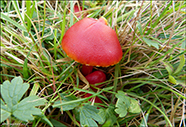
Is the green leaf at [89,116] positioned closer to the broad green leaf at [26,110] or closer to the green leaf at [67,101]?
the green leaf at [67,101]

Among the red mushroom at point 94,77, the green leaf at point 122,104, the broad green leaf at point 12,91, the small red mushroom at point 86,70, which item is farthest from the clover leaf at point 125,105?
the broad green leaf at point 12,91

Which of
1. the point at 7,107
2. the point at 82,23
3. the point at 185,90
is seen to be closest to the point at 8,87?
the point at 7,107

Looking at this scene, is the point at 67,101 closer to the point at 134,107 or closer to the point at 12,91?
the point at 12,91

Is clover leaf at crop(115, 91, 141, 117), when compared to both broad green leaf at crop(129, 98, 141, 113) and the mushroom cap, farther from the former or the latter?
the mushroom cap

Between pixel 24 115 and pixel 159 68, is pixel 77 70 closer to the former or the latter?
pixel 24 115

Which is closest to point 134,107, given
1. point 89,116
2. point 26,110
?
point 89,116

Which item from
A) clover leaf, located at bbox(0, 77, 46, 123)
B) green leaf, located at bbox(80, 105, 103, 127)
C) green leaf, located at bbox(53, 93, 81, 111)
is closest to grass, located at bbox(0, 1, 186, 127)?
green leaf, located at bbox(53, 93, 81, 111)
